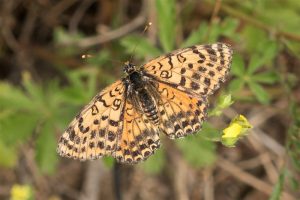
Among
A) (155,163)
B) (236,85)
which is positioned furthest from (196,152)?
(236,85)

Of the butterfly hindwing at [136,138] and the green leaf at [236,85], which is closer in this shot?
the butterfly hindwing at [136,138]

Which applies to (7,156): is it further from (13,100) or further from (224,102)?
(224,102)

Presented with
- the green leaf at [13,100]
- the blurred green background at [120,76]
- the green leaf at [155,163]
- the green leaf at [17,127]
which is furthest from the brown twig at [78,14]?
the green leaf at [155,163]

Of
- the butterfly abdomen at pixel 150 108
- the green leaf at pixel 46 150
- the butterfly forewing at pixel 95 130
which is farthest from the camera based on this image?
the green leaf at pixel 46 150

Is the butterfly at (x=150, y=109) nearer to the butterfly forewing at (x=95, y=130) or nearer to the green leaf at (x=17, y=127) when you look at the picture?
the butterfly forewing at (x=95, y=130)

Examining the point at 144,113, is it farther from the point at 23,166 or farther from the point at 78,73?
the point at 23,166

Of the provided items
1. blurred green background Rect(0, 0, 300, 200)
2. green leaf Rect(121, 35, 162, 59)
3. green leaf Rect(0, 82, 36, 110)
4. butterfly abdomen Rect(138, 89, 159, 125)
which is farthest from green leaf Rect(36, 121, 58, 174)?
butterfly abdomen Rect(138, 89, 159, 125)
